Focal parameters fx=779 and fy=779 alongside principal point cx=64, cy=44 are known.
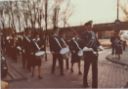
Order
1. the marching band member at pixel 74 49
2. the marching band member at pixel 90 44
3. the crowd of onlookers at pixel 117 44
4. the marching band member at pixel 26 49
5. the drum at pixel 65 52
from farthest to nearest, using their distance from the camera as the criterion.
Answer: the marching band member at pixel 74 49
the marching band member at pixel 26 49
the drum at pixel 65 52
the crowd of onlookers at pixel 117 44
the marching band member at pixel 90 44

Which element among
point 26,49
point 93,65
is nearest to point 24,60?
point 26,49

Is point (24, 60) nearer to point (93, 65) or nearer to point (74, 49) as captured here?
point (74, 49)

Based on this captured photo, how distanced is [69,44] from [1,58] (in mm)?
1117

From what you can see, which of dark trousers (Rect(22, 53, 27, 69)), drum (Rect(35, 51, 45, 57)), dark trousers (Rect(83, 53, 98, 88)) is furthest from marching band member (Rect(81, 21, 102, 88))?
dark trousers (Rect(22, 53, 27, 69))

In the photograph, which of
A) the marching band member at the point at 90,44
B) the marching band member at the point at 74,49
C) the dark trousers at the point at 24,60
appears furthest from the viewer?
the dark trousers at the point at 24,60

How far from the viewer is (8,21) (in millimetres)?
11125

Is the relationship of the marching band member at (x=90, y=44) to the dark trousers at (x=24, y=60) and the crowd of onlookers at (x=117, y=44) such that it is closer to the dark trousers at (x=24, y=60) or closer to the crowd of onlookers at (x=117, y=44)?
the crowd of onlookers at (x=117, y=44)

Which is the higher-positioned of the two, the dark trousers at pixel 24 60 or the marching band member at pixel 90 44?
the marching band member at pixel 90 44

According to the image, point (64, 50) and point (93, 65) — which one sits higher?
point (64, 50)

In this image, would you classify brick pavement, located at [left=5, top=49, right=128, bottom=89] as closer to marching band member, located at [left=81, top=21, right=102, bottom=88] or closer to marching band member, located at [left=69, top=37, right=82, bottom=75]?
marching band member, located at [left=69, top=37, right=82, bottom=75]

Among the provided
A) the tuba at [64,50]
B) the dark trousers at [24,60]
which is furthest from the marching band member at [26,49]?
the tuba at [64,50]

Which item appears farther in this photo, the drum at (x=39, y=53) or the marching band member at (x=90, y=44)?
the drum at (x=39, y=53)

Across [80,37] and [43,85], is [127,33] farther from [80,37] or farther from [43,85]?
[43,85]

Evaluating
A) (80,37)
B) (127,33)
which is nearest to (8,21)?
(80,37)
